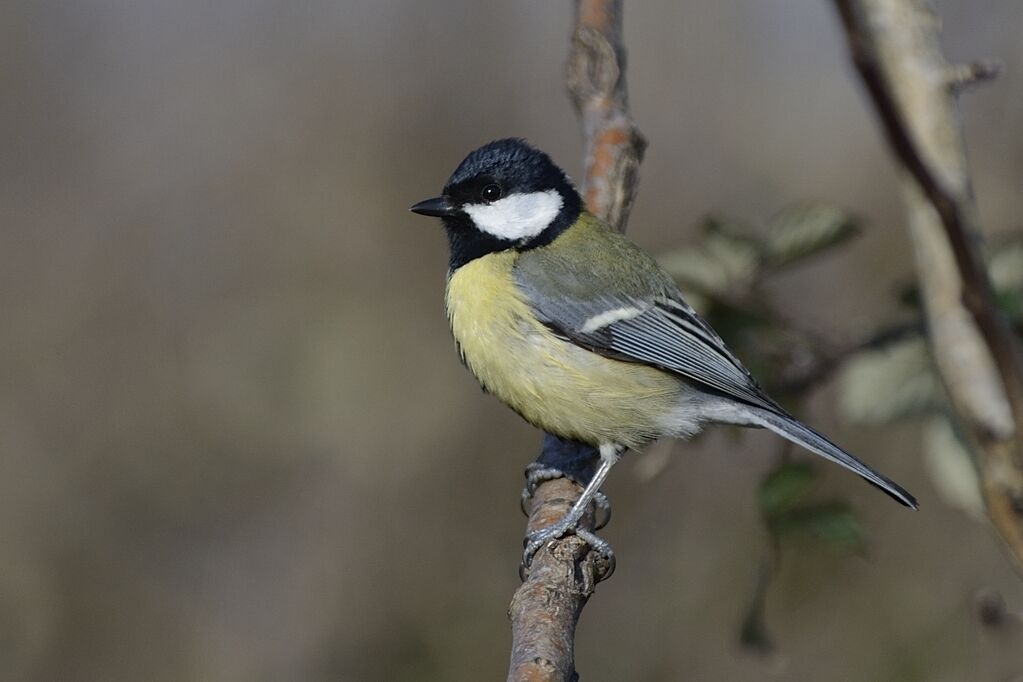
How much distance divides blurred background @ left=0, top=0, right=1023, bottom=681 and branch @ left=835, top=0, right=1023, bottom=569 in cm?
292

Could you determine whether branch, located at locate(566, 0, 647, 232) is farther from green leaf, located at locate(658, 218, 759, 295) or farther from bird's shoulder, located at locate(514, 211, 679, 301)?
green leaf, located at locate(658, 218, 759, 295)

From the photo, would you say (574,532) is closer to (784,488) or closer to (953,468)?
(784,488)

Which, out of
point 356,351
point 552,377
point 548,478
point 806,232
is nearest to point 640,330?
point 552,377

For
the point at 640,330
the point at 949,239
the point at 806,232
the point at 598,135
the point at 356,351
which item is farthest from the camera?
the point at 356,351

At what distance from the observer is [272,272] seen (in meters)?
5.41

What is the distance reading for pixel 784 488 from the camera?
232 centimetres

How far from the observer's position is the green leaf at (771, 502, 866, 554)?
224cm

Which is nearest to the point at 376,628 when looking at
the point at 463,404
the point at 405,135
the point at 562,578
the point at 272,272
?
the point at 463,404

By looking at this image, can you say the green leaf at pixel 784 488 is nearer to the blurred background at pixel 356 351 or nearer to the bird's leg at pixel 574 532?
the bird's leg at pixel 574 532

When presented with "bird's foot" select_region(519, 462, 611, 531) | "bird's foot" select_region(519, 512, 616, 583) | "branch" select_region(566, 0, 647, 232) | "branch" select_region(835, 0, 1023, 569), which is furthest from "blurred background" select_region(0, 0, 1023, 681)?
"branch" select_region(835, 0, 1023, 569)

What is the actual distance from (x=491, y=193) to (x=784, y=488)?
1178mm

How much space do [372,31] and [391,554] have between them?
295cm

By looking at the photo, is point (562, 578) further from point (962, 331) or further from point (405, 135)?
point (405, 135)

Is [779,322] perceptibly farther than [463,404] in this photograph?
No
